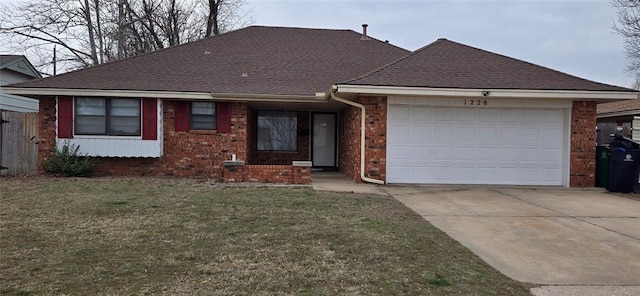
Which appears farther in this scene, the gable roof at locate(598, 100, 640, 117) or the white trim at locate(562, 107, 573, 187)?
the gable roof at locate(598, 100, 640, 117)

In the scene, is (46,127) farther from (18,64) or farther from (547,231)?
(547,231)

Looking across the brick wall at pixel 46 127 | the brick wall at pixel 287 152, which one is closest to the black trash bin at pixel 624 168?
the brick wall at pixel 287 152

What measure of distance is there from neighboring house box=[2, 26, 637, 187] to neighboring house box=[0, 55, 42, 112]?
29.6 feet

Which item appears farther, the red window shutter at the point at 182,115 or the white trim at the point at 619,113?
the white trim at the point at 619,113

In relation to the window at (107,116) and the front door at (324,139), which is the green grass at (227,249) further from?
the front door at (324,139)

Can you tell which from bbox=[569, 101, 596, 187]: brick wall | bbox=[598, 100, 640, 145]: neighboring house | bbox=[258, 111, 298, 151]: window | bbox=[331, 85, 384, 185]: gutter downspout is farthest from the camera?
Result: bbox=[258, 111, 298, 151]: window

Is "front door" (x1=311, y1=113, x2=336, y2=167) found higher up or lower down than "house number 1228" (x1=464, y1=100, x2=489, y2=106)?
lower down

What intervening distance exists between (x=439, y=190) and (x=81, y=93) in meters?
9.59

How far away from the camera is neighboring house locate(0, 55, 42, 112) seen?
19.2 meters

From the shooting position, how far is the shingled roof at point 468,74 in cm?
1091

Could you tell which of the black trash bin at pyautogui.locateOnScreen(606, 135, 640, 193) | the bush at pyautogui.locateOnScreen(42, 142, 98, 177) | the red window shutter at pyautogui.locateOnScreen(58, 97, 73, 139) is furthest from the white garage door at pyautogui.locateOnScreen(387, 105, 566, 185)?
the red window shutter at pyautogui.locateOnScreen(58, 97, 73, 139)

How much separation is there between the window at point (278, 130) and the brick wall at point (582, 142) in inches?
336

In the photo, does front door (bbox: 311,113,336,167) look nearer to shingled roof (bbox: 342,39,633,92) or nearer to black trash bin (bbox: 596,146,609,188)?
shingled roof (bbox: 342,39,633,92)

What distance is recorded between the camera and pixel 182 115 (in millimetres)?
12789
